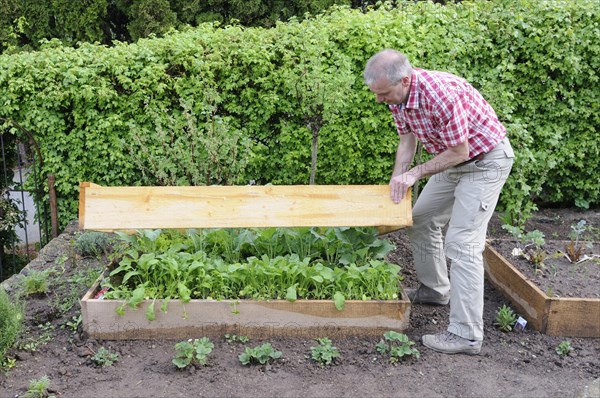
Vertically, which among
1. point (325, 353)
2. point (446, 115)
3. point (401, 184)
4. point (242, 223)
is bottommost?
point (325, 353)

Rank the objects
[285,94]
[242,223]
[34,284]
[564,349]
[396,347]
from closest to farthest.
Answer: [396,347] < [564,349] < [242,223] < [34,284] < [285,94]

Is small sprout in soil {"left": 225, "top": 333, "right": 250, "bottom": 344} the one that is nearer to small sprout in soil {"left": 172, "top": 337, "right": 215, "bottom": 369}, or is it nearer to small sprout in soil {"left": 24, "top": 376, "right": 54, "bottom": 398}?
small sprout in soil {"left": 172, "top": 337, "right": 215, "bottom": 369}

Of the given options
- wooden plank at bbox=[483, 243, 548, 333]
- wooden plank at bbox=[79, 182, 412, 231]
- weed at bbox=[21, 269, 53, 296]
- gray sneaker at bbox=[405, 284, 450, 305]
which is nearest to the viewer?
wooden plank at bbox=[79, 182, 412, 231]

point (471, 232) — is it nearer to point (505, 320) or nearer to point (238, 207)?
point (505, 320)

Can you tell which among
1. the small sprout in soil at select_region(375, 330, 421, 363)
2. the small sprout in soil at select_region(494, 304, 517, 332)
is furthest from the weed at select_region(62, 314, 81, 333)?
the small sprout in soil at select_region(494, 304, 517, 332)

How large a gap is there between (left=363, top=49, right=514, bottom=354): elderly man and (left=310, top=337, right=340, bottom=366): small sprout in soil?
2.04ft

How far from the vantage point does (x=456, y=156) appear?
3.58 metres

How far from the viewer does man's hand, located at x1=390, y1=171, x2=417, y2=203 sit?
12.4 feet

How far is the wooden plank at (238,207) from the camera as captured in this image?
391 centimetres

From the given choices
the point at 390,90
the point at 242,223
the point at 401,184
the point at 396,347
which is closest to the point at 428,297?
the point at 396,347

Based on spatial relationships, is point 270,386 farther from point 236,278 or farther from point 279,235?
point 279,235

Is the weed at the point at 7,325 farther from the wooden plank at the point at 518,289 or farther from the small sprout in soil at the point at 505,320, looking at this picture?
the wooden plank at the point at 518,289

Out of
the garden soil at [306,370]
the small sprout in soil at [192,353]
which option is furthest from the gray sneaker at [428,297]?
the small sprout in soil at [192,353]

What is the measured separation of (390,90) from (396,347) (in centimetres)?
156
